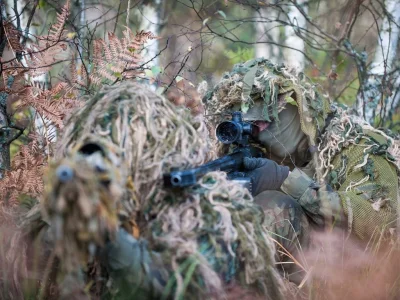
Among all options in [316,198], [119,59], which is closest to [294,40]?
[316,198]

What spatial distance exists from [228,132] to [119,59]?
2.58ft

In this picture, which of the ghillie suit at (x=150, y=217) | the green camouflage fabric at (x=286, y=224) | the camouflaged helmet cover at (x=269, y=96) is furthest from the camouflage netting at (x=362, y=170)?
the ghillie suit at (x=150, y=217)

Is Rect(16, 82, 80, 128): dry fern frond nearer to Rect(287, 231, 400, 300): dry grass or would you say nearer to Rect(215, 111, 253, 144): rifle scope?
Rect(215, 111, 253, 144): rifle scope

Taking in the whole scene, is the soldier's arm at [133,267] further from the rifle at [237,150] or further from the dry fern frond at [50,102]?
the dry fern frond at [50,102]

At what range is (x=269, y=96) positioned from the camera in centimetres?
340

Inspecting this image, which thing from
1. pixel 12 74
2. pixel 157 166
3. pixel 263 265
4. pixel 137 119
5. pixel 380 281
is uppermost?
pixel 12 74

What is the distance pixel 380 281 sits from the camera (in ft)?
8.09

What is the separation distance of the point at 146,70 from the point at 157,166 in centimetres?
132

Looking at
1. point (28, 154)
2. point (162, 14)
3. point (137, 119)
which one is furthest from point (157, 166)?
point (162, 14)

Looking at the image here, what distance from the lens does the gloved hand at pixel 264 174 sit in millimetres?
2834

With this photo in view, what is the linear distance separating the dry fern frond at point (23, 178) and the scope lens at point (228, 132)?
3.16 ft

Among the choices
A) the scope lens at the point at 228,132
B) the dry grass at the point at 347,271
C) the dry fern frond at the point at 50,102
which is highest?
the dry fern frond at the point at 50,102

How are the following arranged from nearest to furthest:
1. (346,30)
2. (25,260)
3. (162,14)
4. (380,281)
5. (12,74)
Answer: (25,260)
(380,281)
(12,74)
(346,30)
(162,14)

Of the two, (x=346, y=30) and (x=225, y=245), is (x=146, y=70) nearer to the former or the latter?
(x=225, y=245)
